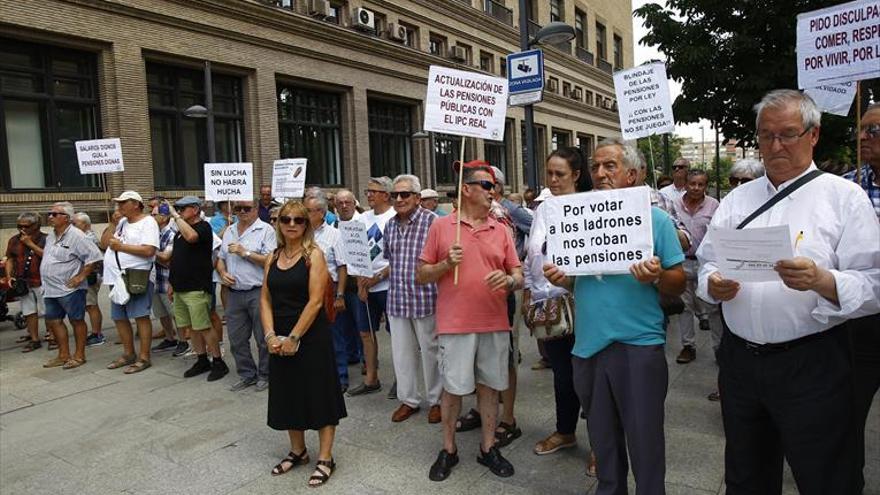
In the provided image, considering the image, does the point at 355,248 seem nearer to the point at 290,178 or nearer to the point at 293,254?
the point at 293,254

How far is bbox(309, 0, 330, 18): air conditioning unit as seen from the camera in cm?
2020

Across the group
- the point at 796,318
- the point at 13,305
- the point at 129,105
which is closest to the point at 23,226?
the point at 13,305

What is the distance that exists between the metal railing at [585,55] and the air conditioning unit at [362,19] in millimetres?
22877

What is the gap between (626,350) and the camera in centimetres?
285

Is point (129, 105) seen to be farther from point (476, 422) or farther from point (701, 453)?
point (701, 453)

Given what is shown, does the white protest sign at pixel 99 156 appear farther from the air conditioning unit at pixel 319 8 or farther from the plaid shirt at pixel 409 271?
the air conditioning unit at pixel 319 8

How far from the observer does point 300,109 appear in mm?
20891

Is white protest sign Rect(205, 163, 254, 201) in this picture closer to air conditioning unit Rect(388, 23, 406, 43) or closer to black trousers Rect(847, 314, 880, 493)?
black trousers Rect(847, 314, 880, 493)

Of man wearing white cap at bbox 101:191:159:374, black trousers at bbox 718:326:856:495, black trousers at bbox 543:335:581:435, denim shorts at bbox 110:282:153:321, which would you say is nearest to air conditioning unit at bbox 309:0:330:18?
man wearing white cap at bbox 101:191:159:374

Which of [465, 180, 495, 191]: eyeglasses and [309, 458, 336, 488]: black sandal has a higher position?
[465, 180, 495, 191]: eyeglasses

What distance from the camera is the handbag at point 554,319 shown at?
3.72 meters

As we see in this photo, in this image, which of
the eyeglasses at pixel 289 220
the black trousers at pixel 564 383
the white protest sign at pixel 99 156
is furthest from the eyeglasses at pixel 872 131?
the white protest sign at pixel 99 156

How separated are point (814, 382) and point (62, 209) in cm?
805

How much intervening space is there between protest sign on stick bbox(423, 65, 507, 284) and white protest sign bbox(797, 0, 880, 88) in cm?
223
